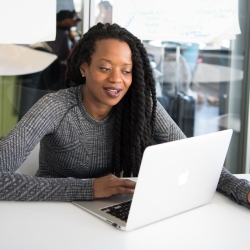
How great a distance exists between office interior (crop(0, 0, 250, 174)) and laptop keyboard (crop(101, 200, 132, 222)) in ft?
4.68

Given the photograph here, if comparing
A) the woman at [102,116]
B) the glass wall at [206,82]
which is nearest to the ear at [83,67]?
the woman at [102,116]

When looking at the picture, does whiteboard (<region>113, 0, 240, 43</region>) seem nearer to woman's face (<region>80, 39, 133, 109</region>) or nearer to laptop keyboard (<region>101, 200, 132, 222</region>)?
woman's face (<region>80, 39, 133, 109</region>)

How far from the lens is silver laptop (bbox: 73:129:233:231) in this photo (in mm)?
1161

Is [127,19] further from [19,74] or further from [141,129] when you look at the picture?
[141,129]

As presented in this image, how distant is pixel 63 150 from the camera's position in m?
1.74

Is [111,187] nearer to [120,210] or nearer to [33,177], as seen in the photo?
[120,210]

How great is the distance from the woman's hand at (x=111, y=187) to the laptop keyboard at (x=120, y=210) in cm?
4

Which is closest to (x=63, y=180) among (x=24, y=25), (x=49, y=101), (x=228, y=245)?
(x=49, y=101)

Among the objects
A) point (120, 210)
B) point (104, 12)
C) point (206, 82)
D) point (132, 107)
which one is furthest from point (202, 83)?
point (120, 210)

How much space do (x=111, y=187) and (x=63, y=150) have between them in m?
0.38

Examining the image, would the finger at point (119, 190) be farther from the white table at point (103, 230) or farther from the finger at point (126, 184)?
the white table at point (103, 230)

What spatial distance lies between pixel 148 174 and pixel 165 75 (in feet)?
5.96

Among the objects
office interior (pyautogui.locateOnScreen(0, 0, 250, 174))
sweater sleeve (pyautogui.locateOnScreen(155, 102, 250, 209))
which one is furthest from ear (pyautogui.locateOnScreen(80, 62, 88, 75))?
office interior (pyautogui.locateOnScreen(0, 0, 250, 174))

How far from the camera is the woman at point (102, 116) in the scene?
1.68m
